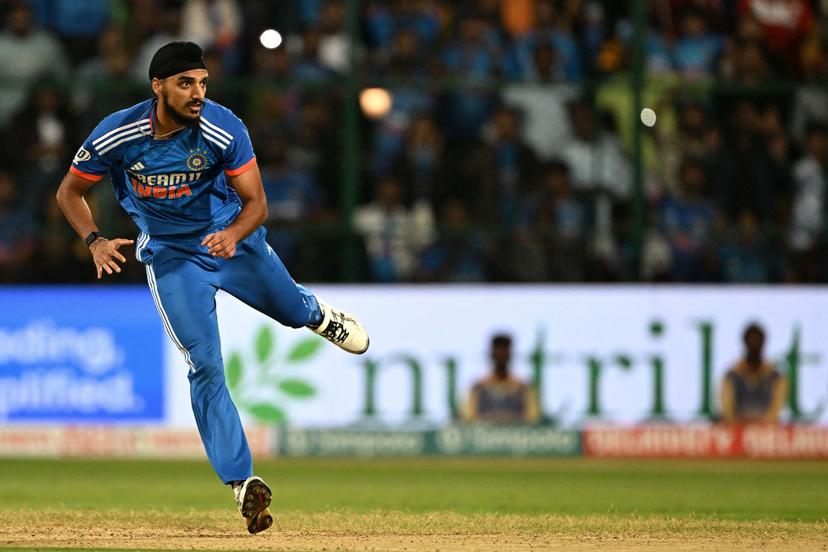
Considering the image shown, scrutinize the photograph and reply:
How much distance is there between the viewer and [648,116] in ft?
47.2

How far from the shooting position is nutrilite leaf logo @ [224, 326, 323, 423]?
43.9 ft

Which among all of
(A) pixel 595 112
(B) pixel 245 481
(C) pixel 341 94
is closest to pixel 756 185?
(A) pixel 595 112

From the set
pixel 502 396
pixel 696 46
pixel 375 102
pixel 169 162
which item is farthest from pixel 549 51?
pixel 169 162

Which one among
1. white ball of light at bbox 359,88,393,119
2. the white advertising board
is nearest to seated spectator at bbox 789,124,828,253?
the white advertising board

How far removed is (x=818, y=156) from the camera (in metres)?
14.3

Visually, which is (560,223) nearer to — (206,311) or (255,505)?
(206,311)

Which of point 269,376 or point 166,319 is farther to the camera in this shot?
point 269,376

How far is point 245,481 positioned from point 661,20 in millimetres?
8884

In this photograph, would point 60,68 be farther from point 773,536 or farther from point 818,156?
point 773,536

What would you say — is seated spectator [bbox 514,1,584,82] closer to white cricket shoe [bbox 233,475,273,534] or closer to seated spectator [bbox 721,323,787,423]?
seated spectator [bbox 721,323,787,423]

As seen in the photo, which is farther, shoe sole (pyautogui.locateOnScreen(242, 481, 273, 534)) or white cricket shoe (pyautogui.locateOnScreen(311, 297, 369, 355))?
white cricket shoe (pyautogui.locateOnScreen(311, 297, 369, 355))

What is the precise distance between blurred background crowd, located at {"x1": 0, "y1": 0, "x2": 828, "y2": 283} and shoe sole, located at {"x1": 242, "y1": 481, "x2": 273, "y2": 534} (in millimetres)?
6606

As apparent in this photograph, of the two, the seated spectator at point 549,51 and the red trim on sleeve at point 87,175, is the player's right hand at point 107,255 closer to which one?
the red trim on sleeve at point 87,175

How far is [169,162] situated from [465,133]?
7097 mm
